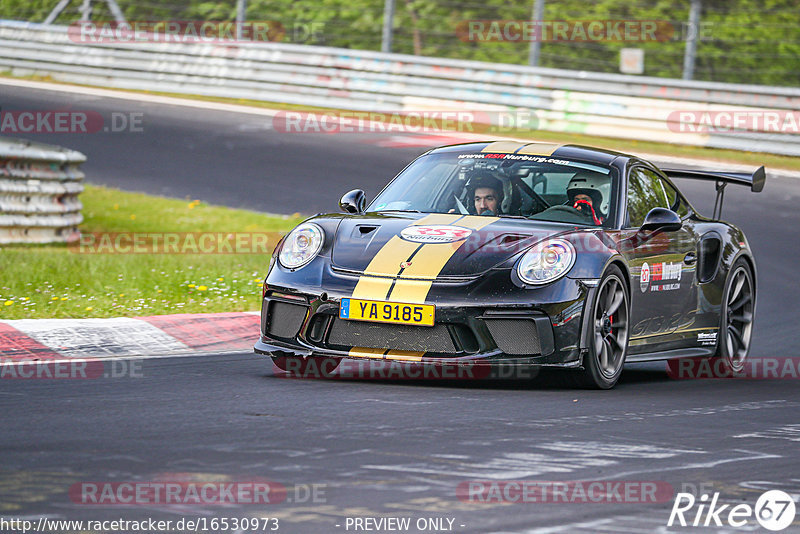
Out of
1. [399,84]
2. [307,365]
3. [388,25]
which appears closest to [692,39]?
[399,84]

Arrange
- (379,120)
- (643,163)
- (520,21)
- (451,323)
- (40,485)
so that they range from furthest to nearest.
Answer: (520,21) → (379,120) → (643,163) → (451,323) → (40,485)

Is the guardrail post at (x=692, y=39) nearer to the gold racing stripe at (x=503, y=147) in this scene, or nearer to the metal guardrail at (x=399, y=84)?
the metal guardrail at (x=399, y=84)

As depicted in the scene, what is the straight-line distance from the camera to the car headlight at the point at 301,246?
6871 mm

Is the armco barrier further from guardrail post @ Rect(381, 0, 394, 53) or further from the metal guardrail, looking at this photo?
guardrail post @ Rect(381, 0, 394, 53)

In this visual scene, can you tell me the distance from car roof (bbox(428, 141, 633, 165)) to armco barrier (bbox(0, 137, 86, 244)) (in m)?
4.83

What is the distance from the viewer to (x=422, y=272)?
258 inches

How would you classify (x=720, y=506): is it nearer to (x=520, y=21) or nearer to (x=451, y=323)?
(x=451, y=323)

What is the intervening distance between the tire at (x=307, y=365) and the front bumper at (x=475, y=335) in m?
0.45

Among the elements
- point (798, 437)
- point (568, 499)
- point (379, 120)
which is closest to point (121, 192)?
point (379, 120)

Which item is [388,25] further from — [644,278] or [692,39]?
[644,278]

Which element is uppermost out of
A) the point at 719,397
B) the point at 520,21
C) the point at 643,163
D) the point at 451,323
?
the point at 520,21

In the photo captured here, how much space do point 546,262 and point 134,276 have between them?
4.41 metres

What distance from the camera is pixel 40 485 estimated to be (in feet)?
13.8

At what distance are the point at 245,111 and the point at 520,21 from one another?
4.67m
